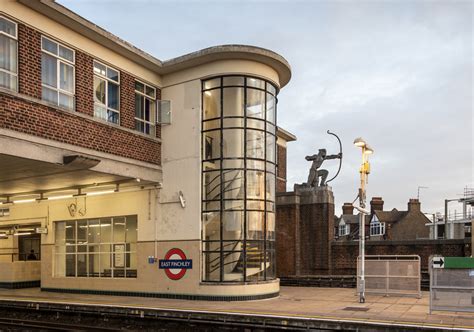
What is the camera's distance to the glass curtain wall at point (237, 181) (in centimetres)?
1772

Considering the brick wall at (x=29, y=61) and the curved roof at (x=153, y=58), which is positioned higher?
the curved roof at (x=153, y=58)

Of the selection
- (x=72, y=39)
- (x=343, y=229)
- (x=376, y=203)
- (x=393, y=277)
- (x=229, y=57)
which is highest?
(x=72, y=39)

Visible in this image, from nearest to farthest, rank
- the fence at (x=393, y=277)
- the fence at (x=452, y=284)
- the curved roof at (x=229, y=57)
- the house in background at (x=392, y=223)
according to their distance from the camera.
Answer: the fence at (x=452, y=284)
the fence at (x=393, y=277)
the curved roof at (x=229, y=57)
the house in background at (x=392, y=223)

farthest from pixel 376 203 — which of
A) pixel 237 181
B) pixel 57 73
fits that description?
pixel 57 73

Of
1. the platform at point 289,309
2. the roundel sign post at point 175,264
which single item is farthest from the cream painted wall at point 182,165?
the platform at point 289,309

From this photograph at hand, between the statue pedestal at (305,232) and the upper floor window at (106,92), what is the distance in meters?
10.2

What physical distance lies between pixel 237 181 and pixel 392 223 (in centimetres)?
5107

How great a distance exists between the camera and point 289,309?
1466 cm

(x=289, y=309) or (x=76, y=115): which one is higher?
(x=76, y=115)

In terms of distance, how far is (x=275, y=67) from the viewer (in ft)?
62.3

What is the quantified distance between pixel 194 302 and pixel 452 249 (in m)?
11.4

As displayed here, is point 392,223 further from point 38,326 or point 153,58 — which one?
point 38,326

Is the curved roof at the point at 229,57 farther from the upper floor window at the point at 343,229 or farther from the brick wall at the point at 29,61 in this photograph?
the upper floor window at the point at 343,229

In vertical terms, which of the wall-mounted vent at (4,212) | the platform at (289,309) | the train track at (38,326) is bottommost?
the train track at (38,326)
